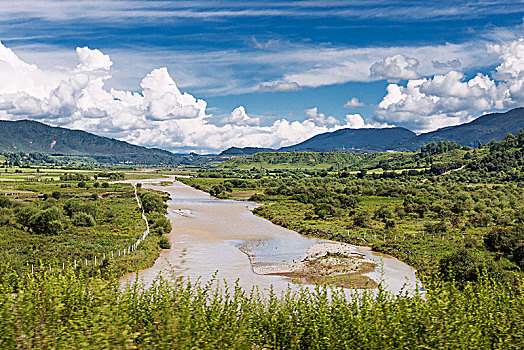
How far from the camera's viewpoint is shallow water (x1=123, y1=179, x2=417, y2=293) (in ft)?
126

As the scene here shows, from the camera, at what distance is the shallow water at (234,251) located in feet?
126

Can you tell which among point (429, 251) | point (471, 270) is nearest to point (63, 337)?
point (471, 270)

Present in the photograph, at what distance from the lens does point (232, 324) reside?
1069 cm

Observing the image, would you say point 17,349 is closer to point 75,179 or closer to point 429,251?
point 429,251

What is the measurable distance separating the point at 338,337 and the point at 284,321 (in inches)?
74.2

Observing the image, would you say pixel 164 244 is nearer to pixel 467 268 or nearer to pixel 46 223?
pixel 46 223

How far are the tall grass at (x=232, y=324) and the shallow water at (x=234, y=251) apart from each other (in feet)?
42.8

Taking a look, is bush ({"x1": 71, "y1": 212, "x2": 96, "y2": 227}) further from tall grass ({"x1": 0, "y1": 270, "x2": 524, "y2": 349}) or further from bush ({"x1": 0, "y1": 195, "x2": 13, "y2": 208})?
tall grass ({"x1": 0, "y1": 270, "x2": 524, "y2": 349})

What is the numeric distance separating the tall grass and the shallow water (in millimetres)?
13058

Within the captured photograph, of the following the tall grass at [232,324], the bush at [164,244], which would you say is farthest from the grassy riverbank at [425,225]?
the bush at [164,244]

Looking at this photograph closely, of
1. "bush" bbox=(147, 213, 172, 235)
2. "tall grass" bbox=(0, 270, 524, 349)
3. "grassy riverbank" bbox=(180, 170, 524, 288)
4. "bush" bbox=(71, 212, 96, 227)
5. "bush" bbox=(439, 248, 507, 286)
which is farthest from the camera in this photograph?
"bush" bbox=(71, 212, 96, 227)

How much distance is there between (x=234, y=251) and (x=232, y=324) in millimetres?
42194

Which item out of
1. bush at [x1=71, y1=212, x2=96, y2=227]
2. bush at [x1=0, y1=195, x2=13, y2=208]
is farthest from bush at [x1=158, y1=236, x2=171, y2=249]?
bush at [x1=0, y1=195, x2=13, y2=208]

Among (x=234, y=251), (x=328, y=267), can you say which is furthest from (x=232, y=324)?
(x=234, y=251)
